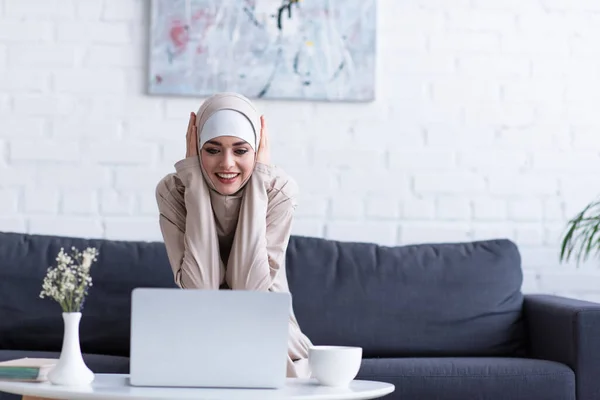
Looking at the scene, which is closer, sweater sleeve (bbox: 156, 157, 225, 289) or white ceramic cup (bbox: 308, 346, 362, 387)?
white ceramic cup (bbox: 308, 346, 362, 387)

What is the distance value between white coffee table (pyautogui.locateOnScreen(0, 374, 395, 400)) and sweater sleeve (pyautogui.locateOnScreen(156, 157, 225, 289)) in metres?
0.58

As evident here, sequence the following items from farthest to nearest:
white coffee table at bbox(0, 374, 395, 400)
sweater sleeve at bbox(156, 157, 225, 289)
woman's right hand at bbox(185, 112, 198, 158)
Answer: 1. woman's right hand at bbox(185, 112, 198, 158)
2. sweater sleeve at bbox(156, 157, 225, 289)
3. white coffee table at bbox(0, 374, 395, 400)

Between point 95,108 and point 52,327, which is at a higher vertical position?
point 95,108

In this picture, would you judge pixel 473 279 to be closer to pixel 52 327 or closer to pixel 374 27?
Result: pixel 374 27

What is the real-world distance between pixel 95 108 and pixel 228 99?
114 centimetres

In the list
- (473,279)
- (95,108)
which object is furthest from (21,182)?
(473,279)

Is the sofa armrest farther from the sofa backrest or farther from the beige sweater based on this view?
the beige sweater

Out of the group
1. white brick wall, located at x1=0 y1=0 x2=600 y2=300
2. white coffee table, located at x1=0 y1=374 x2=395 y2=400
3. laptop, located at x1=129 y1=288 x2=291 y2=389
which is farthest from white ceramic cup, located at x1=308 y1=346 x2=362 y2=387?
white brick wall, located at x1=0 y1=0 x2=600 y2=300

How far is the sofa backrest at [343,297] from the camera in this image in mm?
2861

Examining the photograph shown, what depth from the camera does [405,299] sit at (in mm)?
2947

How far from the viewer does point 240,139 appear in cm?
224

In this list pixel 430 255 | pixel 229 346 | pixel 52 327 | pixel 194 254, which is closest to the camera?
pixel 229 346

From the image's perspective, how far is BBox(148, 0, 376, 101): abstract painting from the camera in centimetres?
328

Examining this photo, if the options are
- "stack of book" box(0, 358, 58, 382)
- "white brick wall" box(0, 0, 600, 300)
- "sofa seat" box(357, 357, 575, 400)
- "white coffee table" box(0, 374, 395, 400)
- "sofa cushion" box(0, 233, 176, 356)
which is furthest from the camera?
"white brick wall" box(0, 0, 600, 300)
